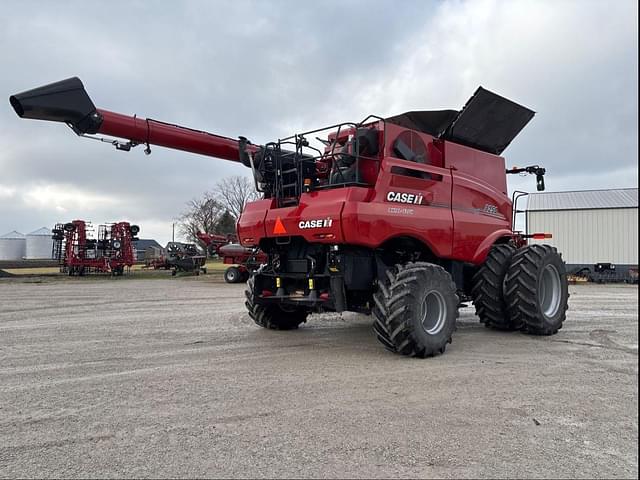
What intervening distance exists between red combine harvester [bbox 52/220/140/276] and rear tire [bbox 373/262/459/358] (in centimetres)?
2392

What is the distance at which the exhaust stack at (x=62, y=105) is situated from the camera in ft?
20.1

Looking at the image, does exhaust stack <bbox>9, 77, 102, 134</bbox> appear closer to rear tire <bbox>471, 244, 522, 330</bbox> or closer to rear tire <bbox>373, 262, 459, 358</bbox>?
rear tire <bbox>373, 262, 459, 358</bbox>

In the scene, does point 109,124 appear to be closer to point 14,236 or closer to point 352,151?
point 352,151

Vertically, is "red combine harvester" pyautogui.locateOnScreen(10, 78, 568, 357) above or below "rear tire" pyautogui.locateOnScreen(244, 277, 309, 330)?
above

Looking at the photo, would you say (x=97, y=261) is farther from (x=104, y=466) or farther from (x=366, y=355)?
(x=104, y=466)

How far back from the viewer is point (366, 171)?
23.4 ft

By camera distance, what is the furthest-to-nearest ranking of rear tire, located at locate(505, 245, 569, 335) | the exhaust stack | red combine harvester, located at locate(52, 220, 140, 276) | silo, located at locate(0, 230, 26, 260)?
silo, located at locate(0, 230, 26, 260)
red combine harvester, located at locate(52, 220, 140, 276)
rear tire, located at locate(505, 245, 569, 335)
the exhaust stack

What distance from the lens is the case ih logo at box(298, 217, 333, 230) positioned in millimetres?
6500

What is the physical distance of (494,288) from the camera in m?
8.16

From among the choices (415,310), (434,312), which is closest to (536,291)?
(434,312)

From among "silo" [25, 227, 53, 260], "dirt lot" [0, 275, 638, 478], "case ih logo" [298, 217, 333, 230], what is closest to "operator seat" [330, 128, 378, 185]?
"case ih logo" [298, 217, 333, 230]

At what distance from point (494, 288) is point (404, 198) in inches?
98.6

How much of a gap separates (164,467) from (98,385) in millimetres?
2266

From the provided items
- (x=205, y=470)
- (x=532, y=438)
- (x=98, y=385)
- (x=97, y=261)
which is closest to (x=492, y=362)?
(x=532, y=438)
